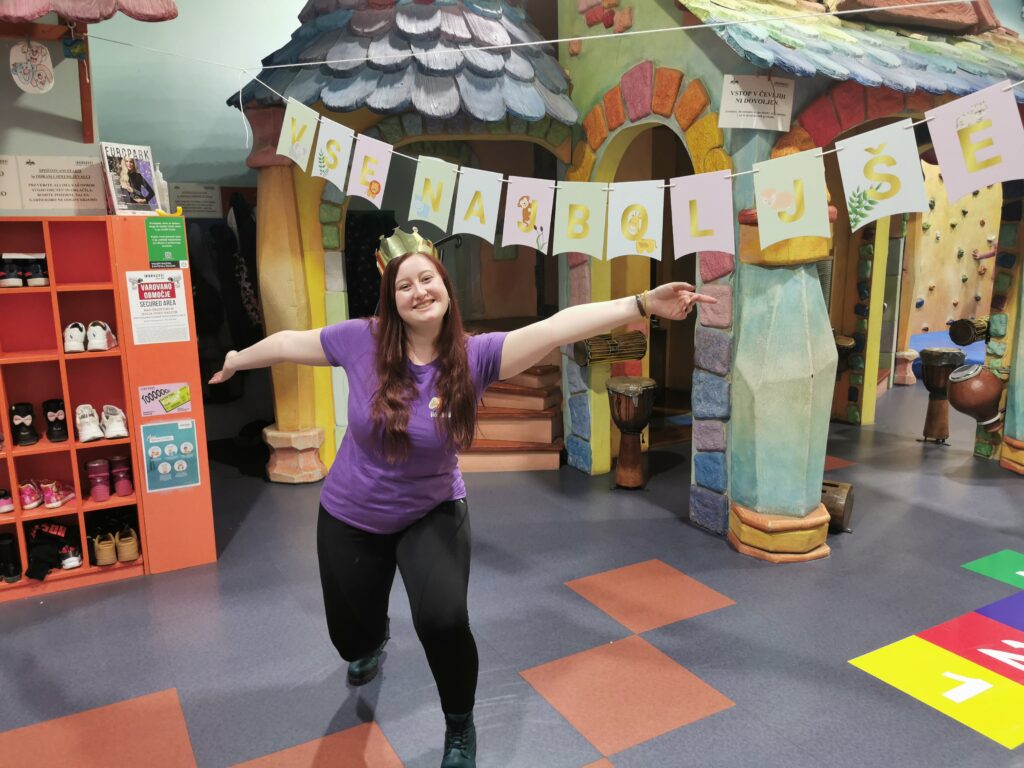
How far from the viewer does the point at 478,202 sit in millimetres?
3189

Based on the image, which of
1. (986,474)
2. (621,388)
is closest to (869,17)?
(621,388)

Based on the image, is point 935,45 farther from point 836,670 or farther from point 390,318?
point 390,318

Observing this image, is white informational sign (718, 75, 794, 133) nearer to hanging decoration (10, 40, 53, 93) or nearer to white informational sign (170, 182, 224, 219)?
hanging decoration (10, 40, 53, 93)

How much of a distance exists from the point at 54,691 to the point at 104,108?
3.82 metres

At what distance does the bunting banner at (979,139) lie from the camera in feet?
7.27

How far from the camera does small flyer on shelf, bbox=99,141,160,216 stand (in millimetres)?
3189

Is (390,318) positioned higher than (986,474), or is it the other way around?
(390,318)

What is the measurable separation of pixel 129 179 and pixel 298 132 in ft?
2.43

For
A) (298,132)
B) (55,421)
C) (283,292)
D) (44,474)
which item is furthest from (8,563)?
(298,132)

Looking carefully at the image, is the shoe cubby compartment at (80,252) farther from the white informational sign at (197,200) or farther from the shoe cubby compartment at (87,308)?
the white informational sign at (197,200)

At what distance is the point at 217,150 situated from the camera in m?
5.24

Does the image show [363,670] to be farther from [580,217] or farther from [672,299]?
[580,217]

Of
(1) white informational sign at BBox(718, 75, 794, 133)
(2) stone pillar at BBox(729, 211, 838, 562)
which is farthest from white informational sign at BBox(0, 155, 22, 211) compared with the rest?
(2) stone pillar at BBox(729, 211, 838, 562)

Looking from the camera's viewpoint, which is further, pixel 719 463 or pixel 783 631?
pixel 719 463
